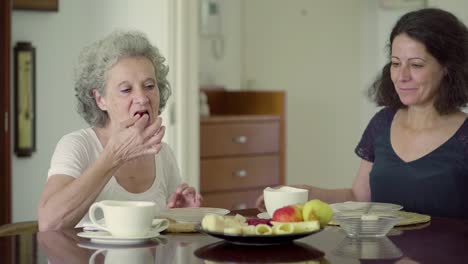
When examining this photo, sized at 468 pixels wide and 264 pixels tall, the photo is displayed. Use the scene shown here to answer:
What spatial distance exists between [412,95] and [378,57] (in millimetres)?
3658

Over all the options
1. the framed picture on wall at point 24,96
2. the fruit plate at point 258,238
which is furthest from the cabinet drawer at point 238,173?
the fruit plate at point 258,238

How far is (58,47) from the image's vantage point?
3.79 meters

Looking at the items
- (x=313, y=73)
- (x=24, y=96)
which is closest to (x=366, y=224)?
(x=24, y=96)

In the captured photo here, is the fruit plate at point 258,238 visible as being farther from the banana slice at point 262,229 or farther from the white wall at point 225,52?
the white wall at point 225,52

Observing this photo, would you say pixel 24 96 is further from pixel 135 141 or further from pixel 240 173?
pixel 135 141

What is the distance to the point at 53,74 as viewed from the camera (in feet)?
12.4

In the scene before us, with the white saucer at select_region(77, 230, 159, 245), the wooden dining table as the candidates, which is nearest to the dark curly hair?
the wooden dining table

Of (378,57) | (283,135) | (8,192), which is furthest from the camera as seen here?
(378,57)

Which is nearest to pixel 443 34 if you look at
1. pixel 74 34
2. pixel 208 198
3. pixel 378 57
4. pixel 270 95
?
pixel 74 34

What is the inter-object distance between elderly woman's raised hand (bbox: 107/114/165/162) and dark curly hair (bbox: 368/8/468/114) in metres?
0.90

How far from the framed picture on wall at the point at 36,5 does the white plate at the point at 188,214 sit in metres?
1.78

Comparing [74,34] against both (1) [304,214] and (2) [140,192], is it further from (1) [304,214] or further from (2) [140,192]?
(1) [304,214]

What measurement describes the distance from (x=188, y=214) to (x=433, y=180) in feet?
2.66

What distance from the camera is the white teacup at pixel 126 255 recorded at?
1.67 meters
